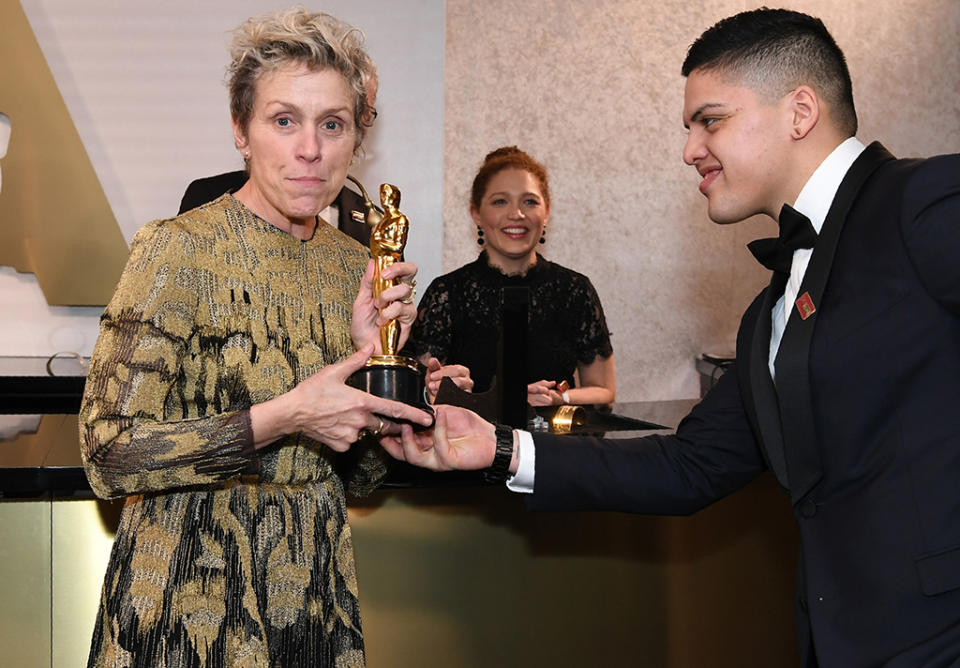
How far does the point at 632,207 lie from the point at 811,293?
4815 millimetres

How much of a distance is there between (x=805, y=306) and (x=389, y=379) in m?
0.81

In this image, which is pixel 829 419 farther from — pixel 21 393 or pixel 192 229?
pixel 21 393

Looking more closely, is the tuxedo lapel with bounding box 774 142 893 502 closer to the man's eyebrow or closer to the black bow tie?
the black bow tie

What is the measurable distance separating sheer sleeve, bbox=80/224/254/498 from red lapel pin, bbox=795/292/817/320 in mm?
1055

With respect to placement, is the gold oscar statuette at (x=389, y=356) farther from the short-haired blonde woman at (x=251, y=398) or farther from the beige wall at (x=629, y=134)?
the beige wall at (x=629, y=134)

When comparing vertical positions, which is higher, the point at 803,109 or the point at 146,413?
the point at 803,109

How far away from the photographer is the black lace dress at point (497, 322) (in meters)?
4.42

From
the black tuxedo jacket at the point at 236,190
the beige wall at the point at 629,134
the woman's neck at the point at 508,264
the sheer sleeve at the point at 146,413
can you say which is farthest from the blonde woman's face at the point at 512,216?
the sheer sleeve at the point at 146,413

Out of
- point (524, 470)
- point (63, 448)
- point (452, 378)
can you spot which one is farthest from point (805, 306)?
point (63, 448)

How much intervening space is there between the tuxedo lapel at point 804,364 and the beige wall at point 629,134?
4.46 metres

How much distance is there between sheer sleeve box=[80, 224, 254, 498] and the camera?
5.27 ft

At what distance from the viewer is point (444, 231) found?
6.17 m

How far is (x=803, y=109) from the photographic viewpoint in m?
2.03

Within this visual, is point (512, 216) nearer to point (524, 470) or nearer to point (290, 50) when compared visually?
point (524, 470)
